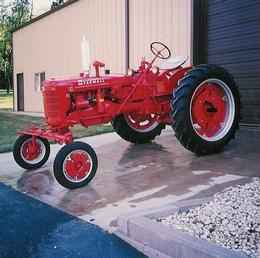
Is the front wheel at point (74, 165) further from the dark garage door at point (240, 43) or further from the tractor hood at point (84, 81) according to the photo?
the dark garage door at point (240, 43)

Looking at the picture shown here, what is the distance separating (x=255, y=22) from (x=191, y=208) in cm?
589

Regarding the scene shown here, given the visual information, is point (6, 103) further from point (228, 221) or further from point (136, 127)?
point (228, 221)

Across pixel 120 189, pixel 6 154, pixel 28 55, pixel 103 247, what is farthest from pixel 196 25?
pixel 28 55

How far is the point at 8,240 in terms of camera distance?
3590 millimetres

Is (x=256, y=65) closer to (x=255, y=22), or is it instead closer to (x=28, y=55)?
(x=255, y=22)

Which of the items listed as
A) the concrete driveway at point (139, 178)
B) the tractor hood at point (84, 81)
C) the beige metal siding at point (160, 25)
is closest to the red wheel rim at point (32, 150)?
the concrete driveway at point (139, 178)

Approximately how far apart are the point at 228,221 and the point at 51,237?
1.48 metres

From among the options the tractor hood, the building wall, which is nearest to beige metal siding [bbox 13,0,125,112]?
the building wall

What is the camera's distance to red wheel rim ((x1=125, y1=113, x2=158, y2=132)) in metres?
7.41

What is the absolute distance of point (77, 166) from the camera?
202 inches

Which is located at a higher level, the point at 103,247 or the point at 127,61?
the point at 127,61

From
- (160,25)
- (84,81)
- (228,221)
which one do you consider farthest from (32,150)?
(160,25)

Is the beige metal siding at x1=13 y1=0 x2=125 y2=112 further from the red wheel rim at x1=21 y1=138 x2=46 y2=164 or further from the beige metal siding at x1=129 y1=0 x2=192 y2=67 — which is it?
the red wheel rim at x1=21 y1=138 x2=46 y2=164

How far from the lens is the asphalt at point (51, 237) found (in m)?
3.31
